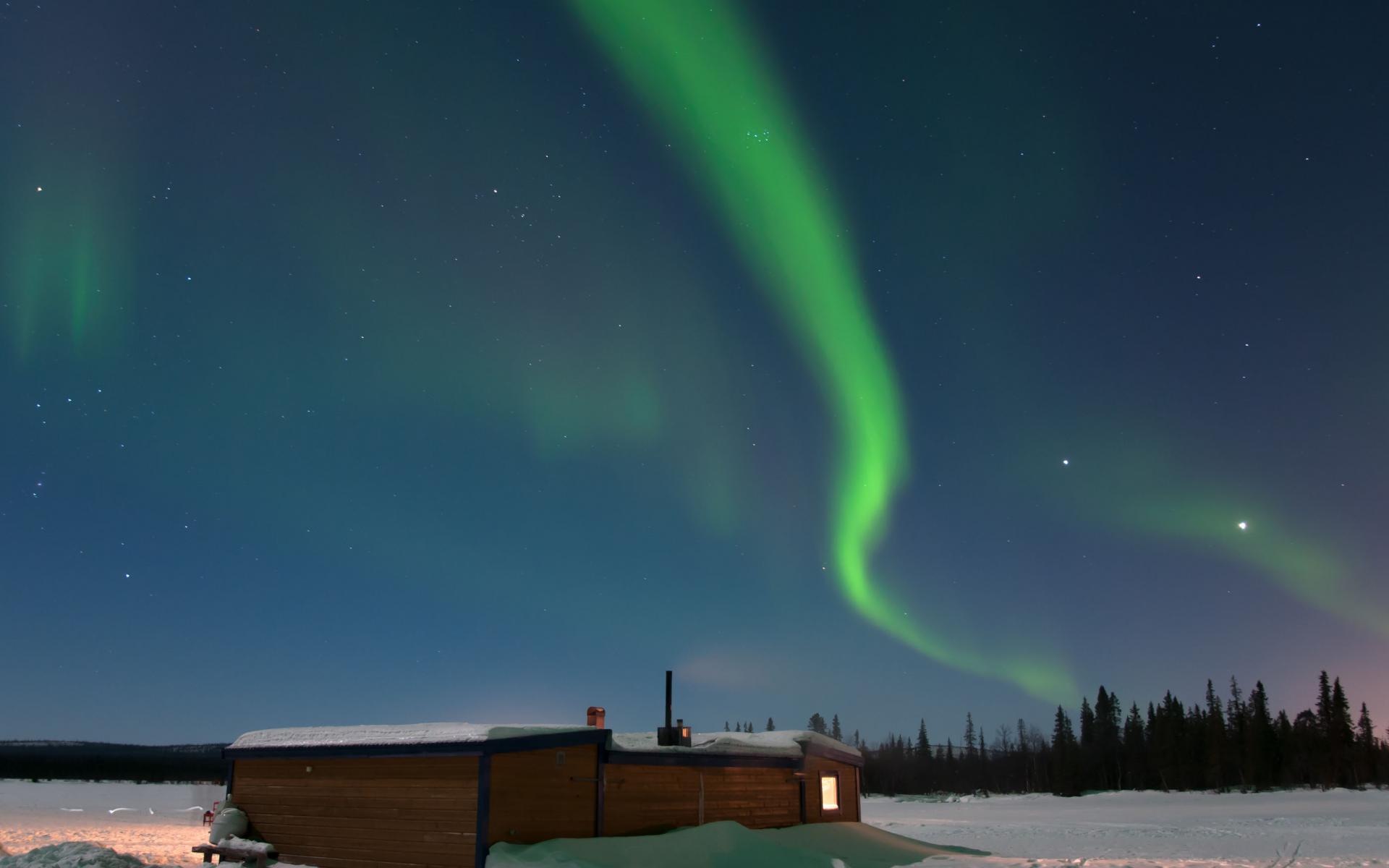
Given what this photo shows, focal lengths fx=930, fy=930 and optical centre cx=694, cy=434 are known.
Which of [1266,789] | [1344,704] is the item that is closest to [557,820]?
[1266,789]

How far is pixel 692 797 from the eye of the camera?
80.1 ft

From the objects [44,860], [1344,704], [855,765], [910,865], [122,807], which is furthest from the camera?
[1344,704]

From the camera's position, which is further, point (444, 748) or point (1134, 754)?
point (1134, 754)

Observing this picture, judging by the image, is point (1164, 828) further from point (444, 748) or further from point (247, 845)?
point (247, 845)

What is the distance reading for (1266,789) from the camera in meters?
88.2

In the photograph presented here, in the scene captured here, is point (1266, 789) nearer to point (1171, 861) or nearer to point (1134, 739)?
point (1134, 739)

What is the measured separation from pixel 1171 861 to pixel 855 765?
33.0 feet

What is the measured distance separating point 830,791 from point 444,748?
15.1 metres

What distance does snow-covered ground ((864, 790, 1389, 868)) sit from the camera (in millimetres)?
28328

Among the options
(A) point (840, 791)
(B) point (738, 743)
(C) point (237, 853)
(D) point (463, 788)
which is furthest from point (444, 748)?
(A) point (840, 791)

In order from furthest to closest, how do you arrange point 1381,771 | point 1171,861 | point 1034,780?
1. point 1034,780
2. point 1381,771
3. point 1171,861

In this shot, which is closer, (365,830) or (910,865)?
(365,830)

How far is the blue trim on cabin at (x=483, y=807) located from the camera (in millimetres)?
18875

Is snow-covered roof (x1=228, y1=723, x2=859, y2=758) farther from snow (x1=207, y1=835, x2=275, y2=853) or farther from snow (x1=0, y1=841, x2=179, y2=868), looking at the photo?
snow (x1=0, y1=841, x2=179, y2=868)
